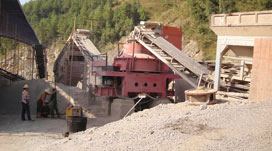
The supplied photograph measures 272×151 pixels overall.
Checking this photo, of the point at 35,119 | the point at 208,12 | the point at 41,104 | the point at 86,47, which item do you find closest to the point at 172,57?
the point at 41,104

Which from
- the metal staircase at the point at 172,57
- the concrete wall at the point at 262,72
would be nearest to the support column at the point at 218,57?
the concrete wall at the point at 262,72

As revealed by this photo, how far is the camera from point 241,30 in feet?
33.4

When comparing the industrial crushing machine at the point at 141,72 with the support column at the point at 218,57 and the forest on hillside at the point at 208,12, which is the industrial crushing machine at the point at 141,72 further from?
the forest on hillside at the point at 208,12

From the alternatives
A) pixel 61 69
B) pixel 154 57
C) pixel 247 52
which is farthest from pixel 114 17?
pixel 247 52

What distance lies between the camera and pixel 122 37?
147ft

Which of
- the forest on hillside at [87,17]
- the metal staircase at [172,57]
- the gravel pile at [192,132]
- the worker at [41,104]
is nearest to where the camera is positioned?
the gravel pile at [192,132]

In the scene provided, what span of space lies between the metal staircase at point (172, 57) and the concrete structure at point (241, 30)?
2061mm

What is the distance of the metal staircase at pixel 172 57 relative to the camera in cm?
1393

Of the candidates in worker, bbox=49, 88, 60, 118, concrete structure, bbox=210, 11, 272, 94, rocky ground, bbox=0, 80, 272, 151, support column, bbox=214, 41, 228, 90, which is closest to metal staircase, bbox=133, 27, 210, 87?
support column, bbox=214, 41, 228, 90

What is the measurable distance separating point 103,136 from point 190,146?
2.09 m

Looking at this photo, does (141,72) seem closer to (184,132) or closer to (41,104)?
(41,104)

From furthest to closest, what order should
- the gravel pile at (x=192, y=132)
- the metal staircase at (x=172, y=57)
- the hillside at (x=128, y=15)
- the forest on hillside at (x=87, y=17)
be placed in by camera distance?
the forest on hillside at (x=87, y=17) → the hillside at (x=128, y=15) → the metal staircase at (x=172, y=57) → the gravel pile at (x=192, y=132)

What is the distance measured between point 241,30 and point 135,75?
21.2 ft

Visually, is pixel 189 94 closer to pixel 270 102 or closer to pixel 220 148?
pixel 270 102
